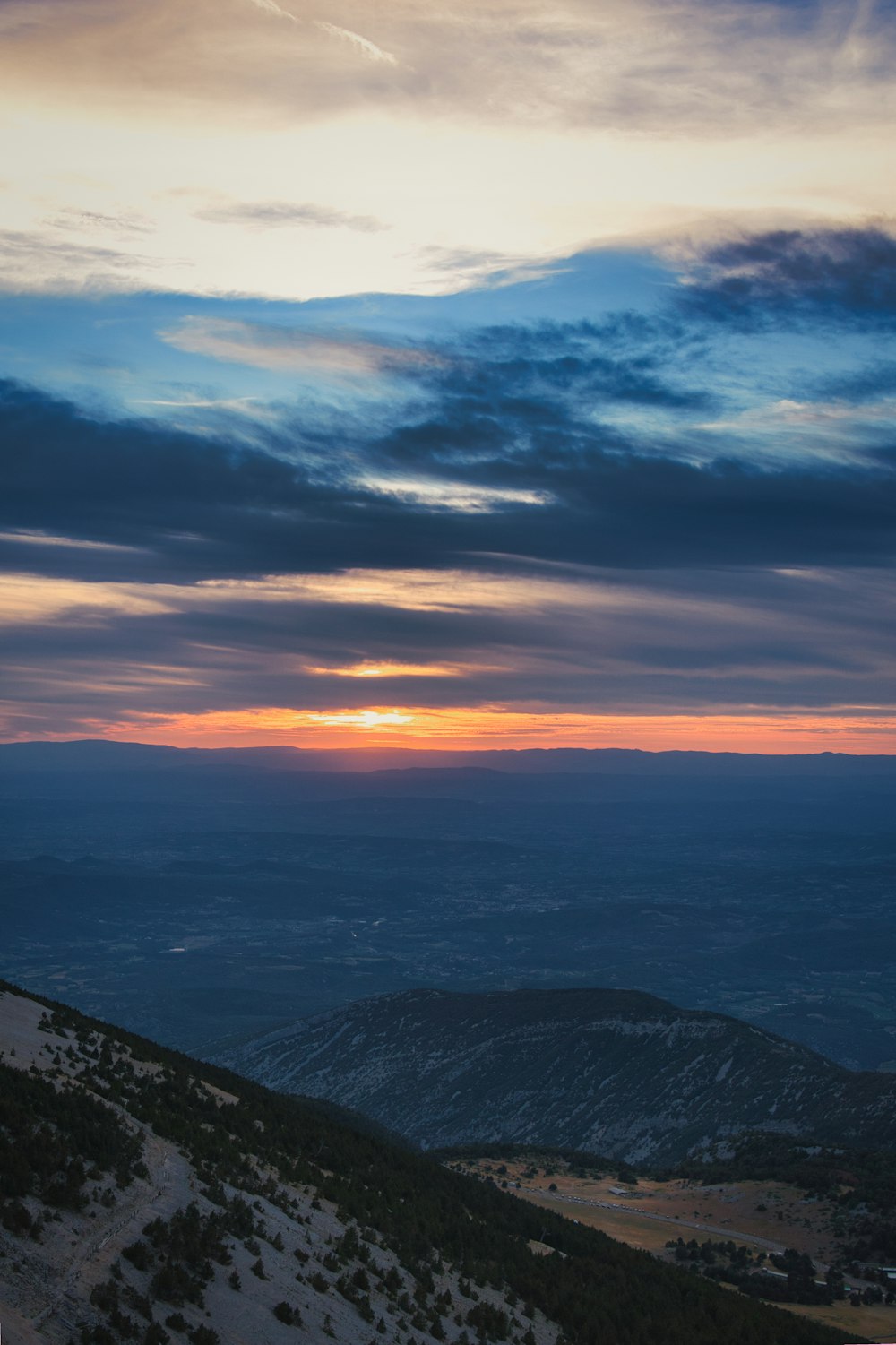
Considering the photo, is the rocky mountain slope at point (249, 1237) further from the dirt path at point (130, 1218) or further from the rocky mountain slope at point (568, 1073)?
the rocky mountain slope at point (568, 1073)

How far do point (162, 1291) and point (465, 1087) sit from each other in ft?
363

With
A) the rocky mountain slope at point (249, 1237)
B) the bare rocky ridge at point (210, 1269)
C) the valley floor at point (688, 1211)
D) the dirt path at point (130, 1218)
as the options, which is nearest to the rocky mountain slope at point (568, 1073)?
the valley floor at point (688, 1211)

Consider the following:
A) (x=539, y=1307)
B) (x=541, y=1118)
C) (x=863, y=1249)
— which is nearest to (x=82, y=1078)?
(x=539, y=1307)

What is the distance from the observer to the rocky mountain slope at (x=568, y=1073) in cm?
9612

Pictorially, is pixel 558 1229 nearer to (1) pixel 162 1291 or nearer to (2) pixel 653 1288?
(2) pixel 653 1288

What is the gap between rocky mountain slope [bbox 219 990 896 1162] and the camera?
315 ft

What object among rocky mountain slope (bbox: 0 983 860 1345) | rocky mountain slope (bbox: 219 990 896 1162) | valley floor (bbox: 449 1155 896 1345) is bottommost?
rocky mountain slope (bbox: 219 990 896 1162)

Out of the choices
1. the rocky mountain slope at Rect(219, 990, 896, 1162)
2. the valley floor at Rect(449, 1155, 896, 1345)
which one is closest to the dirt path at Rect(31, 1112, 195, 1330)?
the valley floor at Rect(449, 1155, 896, 1345)

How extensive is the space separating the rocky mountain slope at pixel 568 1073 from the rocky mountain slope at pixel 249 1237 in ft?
175

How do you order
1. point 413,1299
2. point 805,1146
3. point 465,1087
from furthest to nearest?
point 465,1087 → point 805,1146 → point 413,1299

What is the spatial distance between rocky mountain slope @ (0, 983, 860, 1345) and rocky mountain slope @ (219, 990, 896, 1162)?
53.5 meters

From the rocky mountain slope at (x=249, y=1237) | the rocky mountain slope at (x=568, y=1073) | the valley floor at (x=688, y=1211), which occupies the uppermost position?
the rocky mountain slope at (x=249, y=1237)

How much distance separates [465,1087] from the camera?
123188 millimetres

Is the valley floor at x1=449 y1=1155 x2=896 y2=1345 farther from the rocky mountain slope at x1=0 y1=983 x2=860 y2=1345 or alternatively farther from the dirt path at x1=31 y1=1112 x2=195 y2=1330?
the dirt path at x1=31 y1=1112 x2=195 y2=1330
